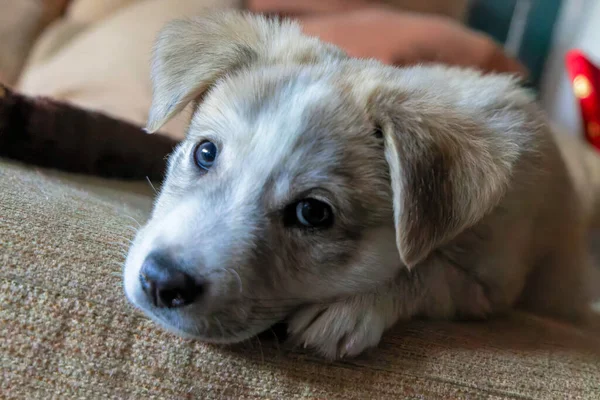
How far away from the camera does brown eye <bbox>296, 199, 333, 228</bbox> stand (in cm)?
133

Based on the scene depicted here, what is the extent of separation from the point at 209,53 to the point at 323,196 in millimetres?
592

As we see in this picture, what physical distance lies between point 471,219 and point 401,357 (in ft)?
1.14

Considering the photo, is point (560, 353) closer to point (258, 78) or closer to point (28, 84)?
point (258, 78)

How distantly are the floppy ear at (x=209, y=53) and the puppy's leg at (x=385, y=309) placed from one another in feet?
2.22

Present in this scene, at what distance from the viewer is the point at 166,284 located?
1122 mm

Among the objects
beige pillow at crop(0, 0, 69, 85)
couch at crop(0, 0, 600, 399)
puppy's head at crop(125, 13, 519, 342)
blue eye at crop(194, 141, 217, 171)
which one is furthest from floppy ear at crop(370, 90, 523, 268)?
beige pillow at crop(0, 0, 69, 85)

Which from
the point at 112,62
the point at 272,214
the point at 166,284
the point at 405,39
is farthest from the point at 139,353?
the point at 112,62

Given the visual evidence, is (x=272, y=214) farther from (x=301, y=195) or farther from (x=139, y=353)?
(x=139, y=353)

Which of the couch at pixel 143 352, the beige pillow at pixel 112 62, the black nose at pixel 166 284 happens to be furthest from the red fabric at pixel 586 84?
the black nose at pixel 166 284

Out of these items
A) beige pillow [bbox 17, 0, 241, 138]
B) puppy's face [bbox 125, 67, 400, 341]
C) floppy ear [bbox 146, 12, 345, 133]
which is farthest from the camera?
beige pillow [bbox 17, 0, 241, 138]

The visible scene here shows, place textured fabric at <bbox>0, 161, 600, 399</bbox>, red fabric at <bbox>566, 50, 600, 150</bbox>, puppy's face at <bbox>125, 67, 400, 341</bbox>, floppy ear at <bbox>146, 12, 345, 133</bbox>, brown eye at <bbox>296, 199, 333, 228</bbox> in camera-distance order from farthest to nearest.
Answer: red fabric at <bbox>566, 50, 600, 150</bbox>, floppy ear at <bbox>146, 12, 345, 133</bbox>, brown eye at <bbox>296, 199, 333, 228</bbox>, puppy's face at <bbox>125, 67, 400, 341</bbox>, textured fabric at <bbox>0, 161, 600, 399</bbox>

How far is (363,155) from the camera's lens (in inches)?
53.9

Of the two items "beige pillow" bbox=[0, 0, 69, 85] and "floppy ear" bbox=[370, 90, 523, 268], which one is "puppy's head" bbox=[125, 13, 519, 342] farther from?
"beige pillow" bbox=[0, 0, 69, 85]

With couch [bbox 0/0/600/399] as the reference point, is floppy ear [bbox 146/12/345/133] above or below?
above
